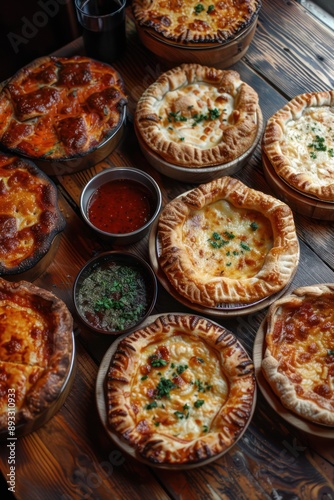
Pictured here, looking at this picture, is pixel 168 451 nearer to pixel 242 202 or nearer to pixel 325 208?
pixel 242 202

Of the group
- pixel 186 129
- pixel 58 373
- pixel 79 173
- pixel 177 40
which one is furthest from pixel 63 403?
pixel 177 40

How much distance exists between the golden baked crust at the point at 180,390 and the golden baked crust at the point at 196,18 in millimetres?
2812

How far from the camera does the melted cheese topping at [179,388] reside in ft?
14.1

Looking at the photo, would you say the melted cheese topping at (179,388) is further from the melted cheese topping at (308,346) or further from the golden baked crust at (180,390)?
the melted cheese topping at (308,346)

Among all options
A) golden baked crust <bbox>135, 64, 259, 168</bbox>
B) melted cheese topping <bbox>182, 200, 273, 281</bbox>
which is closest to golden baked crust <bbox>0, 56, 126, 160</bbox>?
golden baked crust <bbox>135, 64, 259, 168</bbox>

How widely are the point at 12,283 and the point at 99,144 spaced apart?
1.52 m

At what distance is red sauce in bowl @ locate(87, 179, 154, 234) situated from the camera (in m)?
5.14

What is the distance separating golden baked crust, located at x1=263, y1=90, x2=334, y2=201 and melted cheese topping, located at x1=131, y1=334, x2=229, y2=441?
1715 millimetres

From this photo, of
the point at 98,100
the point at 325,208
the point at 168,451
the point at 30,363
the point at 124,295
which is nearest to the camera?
the point at 168,451

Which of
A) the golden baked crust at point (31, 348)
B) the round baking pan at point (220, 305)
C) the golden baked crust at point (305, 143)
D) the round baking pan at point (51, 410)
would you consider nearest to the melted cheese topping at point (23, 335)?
the golden baked crust at point (31, 348)

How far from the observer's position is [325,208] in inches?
204

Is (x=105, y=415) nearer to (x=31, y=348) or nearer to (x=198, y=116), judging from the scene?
(x=31, y=348)

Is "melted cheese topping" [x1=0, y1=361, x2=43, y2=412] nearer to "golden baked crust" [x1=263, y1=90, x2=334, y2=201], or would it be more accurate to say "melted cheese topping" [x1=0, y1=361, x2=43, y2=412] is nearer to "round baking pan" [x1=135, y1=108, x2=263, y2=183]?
"round baking pan" [x1=135, y1=108, x2=263, y2=183]

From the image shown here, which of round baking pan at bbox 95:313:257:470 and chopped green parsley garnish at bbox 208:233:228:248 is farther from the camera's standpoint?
chopped green parsley garnish at bbox 208:233:228:248
